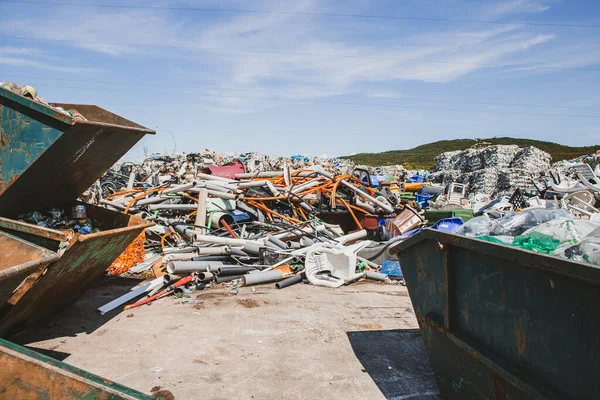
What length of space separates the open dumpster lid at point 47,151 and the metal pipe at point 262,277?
7.69 ft

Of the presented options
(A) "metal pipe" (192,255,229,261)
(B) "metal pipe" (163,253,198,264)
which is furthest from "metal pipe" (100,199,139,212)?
(A) "metal pipe" (192,255,229,261)

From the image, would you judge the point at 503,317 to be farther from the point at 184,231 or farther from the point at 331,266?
the point at 184,231

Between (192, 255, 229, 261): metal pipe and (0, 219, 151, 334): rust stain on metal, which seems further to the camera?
(192, 255, 229, 261): metal pipe

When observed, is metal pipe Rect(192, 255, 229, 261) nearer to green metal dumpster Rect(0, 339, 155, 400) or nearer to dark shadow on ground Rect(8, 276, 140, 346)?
dark shadow on ground Rect(8, 276, 140, 346)

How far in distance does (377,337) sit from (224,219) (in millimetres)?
4469

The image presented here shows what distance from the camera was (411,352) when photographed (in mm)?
4031

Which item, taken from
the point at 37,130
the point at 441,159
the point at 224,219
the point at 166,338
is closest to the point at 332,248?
the point at 224,219

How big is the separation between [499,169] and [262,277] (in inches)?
496

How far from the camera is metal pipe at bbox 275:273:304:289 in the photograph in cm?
614

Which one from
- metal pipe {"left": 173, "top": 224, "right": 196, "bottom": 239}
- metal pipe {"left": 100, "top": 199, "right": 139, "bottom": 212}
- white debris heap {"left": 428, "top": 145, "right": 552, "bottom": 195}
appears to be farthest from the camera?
white debris heap {"left": 428, "top": 145, "right": 552, "bottom": 195}

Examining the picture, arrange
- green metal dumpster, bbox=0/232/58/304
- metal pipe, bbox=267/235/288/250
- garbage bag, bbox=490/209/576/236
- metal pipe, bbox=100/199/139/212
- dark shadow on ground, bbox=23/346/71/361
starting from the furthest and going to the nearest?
metal pipe, bbox=100/199/139/212 < metal pipe, bbox=267/235/288/250 < dark shadow on ground, bbox=23/346/71/361 < green metal dumpster, bbox=0/232/58/304 < garbage bag, bbox=490/209/576/236

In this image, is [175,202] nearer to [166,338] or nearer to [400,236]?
[400,236]

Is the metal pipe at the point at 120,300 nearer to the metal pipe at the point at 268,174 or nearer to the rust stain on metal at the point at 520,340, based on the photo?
the rust stain on metal at the point at 520,340

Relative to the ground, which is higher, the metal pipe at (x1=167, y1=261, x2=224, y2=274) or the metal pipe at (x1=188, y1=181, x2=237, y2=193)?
the metal pipe at (x1=188, y1=181, x2=237, y2=193)
